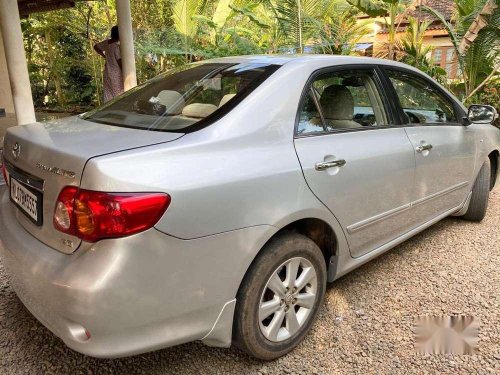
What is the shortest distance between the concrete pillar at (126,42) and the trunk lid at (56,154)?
16.9 feet

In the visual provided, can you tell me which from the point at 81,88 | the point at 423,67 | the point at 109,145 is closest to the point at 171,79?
the point at 109,145

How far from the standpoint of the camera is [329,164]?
228cm

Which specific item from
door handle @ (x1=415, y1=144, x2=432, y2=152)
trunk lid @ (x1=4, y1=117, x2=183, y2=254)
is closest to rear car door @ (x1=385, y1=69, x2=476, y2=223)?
door handle @ (x1=415, y1=144, x2=432, y2=152)

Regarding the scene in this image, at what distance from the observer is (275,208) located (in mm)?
2008

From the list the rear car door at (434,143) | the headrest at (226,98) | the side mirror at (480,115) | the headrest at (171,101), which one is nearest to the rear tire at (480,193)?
the rear car door at (434,143)

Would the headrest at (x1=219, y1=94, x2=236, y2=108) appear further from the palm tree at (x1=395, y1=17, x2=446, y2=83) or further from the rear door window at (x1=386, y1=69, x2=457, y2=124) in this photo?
the palm tree at (x1=395, y1=17, x2=446, y2=83)

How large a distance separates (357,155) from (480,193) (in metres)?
2.26

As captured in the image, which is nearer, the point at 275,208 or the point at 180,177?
the point at 180,177

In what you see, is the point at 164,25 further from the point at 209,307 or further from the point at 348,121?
the point at 209,307

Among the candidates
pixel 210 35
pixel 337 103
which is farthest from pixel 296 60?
pixel 210 35

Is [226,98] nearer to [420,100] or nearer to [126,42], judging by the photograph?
[420,100]

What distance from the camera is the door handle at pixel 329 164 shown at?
2.23 meters

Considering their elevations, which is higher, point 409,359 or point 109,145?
point 109,145

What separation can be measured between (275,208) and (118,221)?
738mm
